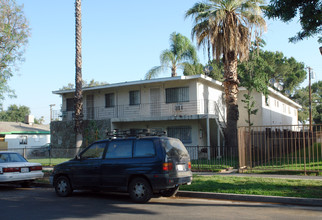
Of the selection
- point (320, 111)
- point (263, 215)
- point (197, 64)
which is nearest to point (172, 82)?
point (197, 64)

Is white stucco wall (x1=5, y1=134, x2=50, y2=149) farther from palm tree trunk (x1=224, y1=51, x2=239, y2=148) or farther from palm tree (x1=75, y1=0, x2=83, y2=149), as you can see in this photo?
palm tree trunk (x1=224, y1=51, x2=239, y2=148)

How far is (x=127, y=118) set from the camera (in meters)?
24.0

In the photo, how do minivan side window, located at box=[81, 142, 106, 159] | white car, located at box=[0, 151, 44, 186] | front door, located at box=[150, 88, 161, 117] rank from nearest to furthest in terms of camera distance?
minivan side window, located at box=[81, 142, 106, 159]
white car, located at box=[0, 151, 44, 186]
front door, located at box=[150, 88, 161, 117]

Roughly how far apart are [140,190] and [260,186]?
3.91 metres

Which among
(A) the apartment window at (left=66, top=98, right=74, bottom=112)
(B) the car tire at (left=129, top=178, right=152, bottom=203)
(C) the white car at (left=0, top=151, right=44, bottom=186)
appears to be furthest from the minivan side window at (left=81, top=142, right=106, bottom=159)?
(A) the apartment window at (left=66, top=98, right=74, bottom=112)

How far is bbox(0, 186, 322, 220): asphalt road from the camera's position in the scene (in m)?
7.36

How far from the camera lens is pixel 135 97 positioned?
83.1ft

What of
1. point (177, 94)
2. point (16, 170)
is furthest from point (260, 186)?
point (177, 94)

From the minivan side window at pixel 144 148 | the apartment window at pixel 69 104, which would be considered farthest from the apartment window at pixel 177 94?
the minivan side window at pixel 144 148

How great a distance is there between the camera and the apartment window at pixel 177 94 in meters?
23.2

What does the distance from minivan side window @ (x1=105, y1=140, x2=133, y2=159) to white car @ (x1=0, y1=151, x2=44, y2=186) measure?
4.32m

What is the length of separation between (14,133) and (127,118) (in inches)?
775

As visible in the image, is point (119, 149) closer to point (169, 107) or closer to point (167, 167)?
point (167, 167)

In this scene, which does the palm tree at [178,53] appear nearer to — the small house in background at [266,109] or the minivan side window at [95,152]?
the small house in background at [266,109]
